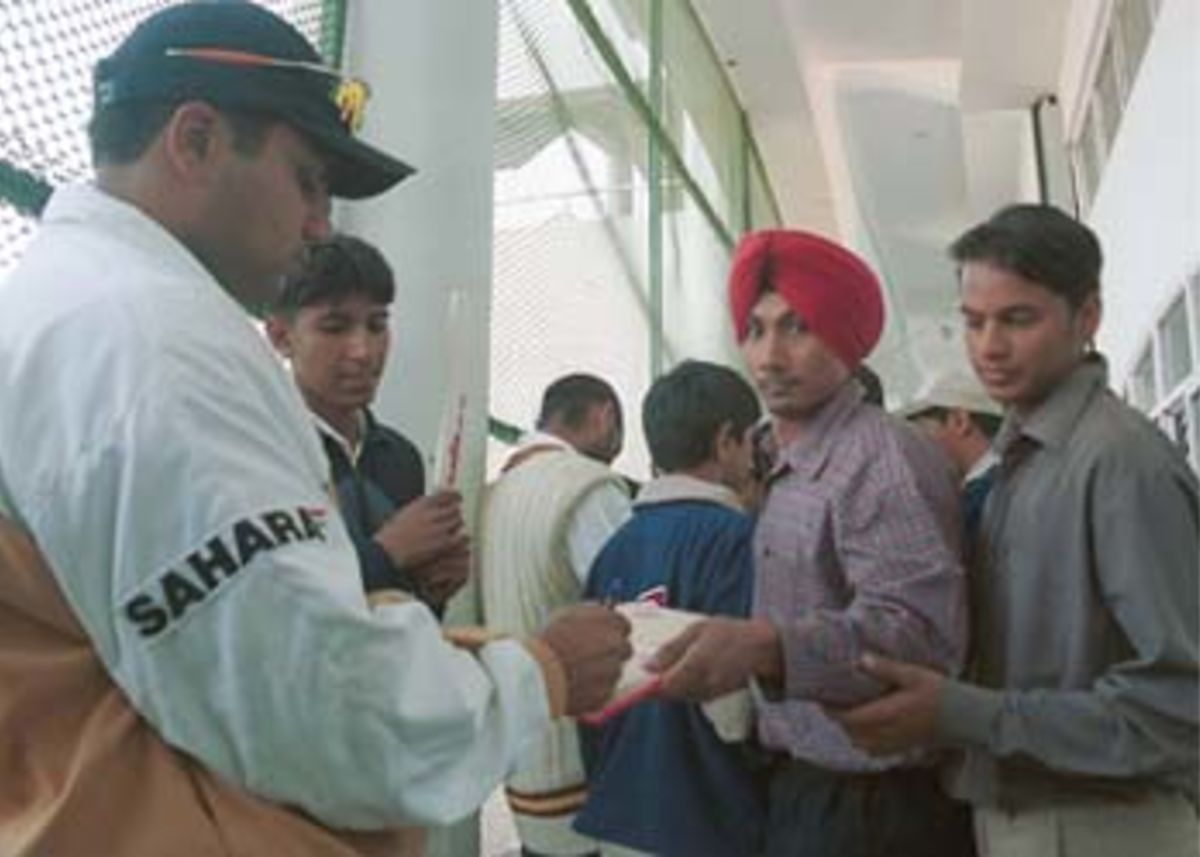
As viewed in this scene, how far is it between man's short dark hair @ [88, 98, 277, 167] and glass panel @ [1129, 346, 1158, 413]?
4.01 metres

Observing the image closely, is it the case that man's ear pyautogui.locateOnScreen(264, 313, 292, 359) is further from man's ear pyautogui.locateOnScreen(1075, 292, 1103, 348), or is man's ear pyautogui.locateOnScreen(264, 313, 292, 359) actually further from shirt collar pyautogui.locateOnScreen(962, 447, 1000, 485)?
man's ear pyautogui.locateOnScreen(1075, 292, 1103, 348)

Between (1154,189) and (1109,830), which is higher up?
(1154,189)

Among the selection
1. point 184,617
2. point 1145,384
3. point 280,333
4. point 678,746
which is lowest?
point 678,746

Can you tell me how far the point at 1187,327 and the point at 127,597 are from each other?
3.50 meters

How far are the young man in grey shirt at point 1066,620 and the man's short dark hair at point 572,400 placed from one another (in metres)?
1.31

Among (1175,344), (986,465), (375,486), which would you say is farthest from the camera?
(1175,344)

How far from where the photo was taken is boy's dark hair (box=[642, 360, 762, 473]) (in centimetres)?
197

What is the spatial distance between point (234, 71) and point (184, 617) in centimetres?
45

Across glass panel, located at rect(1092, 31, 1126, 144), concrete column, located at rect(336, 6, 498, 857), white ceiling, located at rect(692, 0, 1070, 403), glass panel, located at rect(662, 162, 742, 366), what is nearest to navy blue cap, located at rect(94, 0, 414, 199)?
concrete column, located at rect(336, 6, 498, 857)

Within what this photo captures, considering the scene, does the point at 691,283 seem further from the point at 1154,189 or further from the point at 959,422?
the point at 959,422

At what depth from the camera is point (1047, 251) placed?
1.37 metres

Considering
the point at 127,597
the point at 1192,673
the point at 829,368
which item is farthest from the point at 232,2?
the point at 1192,673

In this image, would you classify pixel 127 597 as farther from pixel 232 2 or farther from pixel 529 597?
pixel 529 597

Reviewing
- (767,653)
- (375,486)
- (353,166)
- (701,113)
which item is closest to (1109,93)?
(701,113)
